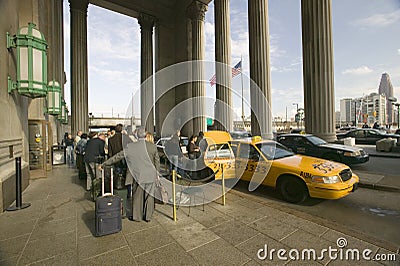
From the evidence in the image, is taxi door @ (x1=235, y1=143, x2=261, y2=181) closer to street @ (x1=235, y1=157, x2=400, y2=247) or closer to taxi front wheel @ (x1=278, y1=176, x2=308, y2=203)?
street @ (x1=235, y1=157, x2=400, y2=247)

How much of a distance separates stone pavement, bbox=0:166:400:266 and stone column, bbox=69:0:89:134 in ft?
69.2

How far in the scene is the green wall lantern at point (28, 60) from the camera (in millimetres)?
6141

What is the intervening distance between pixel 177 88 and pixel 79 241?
99.8 feet

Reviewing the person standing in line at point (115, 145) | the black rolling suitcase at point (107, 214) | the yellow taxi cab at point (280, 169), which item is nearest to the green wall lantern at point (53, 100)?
the person standing in line at point (115, 145)

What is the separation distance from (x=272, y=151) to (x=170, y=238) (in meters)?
4.45

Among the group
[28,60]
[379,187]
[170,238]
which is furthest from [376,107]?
[28,60]

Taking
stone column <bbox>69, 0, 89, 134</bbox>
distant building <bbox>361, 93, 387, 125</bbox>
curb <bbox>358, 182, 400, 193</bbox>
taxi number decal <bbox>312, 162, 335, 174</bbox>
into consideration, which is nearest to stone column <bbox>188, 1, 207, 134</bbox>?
stone column <bbox>69, 0, 89, 134</bbox>

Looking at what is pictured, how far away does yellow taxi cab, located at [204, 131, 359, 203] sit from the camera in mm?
5355

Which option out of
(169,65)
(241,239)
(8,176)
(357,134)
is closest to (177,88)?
(169,65)

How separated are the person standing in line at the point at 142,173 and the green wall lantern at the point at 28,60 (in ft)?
13.4

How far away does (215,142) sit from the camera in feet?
27.2

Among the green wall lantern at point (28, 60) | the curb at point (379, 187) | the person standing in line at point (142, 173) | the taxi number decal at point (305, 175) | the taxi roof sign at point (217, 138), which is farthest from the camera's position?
the taxi roof sign at point (217, 138)

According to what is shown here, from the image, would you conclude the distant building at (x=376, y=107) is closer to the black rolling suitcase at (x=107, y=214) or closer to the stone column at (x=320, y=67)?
the stone column at (x=320, y=67)

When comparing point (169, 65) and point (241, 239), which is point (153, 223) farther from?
point (169, 65)
